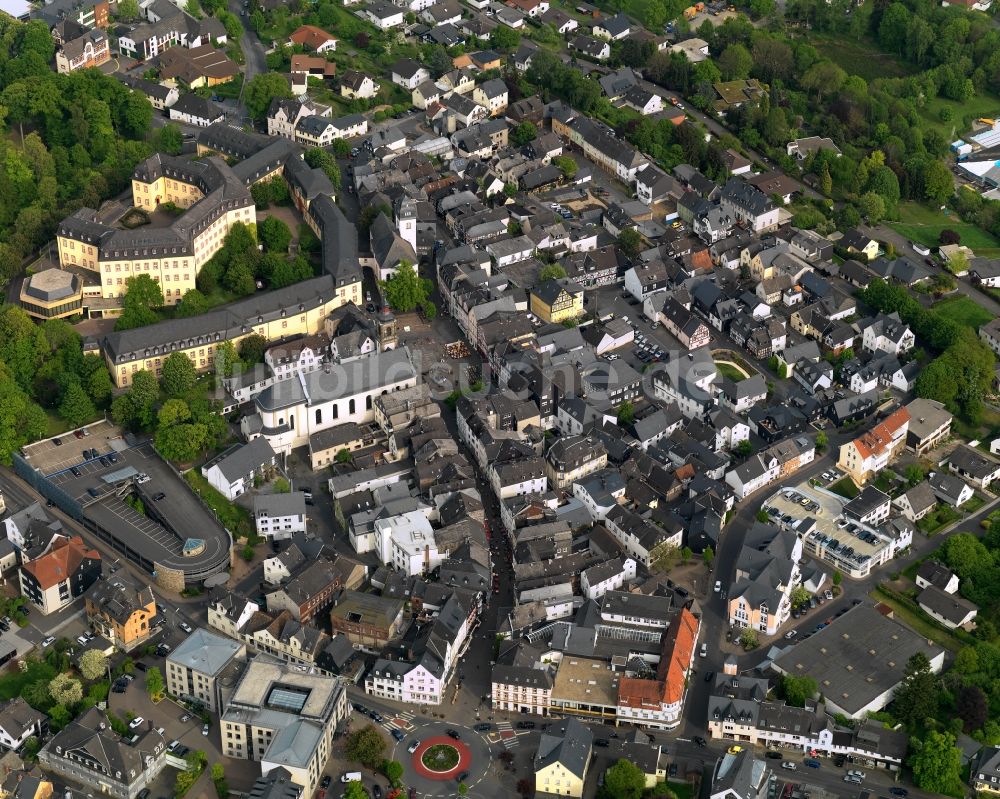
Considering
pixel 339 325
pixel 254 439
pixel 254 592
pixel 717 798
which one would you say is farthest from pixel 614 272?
pixel 717 798

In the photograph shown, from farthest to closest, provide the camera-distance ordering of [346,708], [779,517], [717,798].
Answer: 1. [779,517]
2. [346,708]
3. [717,798]

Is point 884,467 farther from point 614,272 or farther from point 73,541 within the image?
point 73,541

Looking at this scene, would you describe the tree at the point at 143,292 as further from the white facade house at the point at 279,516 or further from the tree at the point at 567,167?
the tree at the point at 567,167

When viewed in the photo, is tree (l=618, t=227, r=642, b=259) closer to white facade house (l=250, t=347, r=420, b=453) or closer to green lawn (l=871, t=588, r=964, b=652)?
white facade house (l=250, t=347, r=420, b=453)

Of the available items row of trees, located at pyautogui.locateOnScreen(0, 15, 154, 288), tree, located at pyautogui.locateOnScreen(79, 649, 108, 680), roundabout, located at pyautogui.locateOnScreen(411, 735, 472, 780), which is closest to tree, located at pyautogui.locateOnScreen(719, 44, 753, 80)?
row of trees, located at pyautogui.locateOnScreen(0, 15, 154, 288)

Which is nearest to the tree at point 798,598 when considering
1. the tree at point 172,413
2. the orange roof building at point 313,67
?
the tree at point 172,413

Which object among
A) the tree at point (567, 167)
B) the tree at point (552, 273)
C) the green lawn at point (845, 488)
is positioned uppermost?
the tree at point (552, 273)
